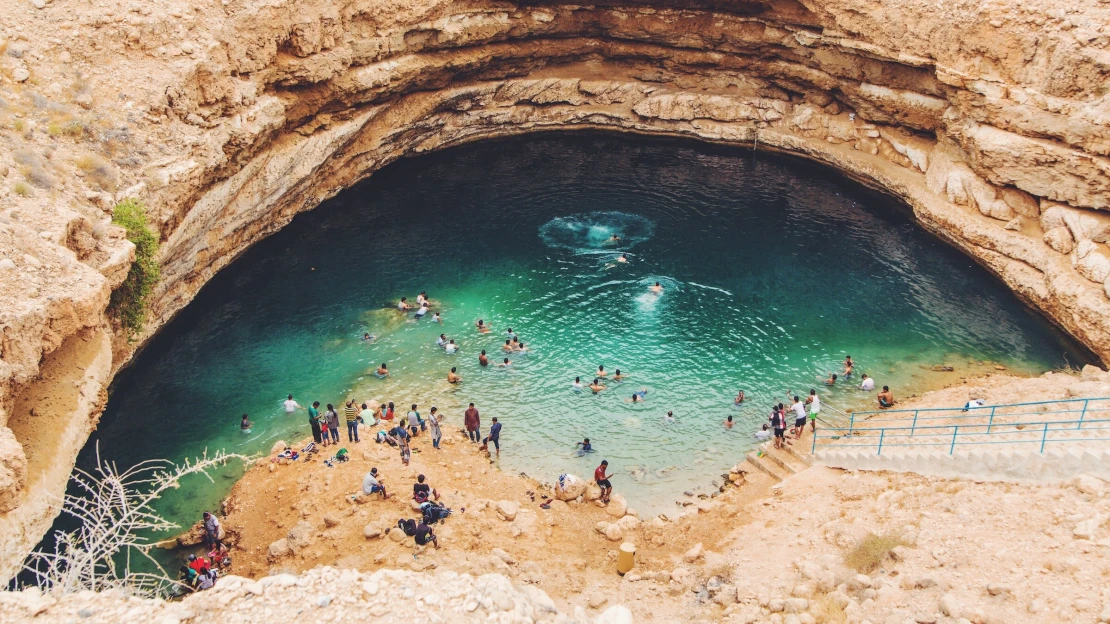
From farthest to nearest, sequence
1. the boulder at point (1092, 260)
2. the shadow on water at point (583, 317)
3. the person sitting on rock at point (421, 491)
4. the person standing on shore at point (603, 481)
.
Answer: the boulder at point (1092, 260), the shadow on water at point (583, 317), the person standing on shore at point (603, 481), the person sitting on rock at point (421, 491)

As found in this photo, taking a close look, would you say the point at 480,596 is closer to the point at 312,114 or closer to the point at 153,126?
the point at 153,126

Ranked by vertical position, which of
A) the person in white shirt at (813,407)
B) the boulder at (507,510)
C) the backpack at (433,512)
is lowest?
the backpack at (433,512)

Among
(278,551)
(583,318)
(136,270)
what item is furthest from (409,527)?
(583,318)

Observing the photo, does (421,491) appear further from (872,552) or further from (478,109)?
(478,109)

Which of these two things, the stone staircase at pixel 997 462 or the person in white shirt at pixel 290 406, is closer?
the stone staircase at pixel 997 462

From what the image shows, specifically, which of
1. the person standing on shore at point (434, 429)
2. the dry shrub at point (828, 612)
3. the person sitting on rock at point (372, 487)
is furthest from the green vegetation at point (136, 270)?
the dry shrub at point (828, 612)

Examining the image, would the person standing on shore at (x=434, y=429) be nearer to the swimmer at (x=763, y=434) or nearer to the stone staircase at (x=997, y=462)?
the swimmer at (x=763, y=434)

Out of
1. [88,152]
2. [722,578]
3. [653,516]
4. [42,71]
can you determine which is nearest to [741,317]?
[653,516]
